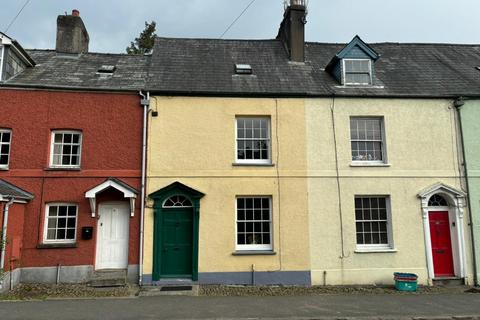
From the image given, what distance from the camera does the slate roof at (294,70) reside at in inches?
524

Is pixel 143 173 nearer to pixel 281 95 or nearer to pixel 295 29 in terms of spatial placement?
pixel 281 95

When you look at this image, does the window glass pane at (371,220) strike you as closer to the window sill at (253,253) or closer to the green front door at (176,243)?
the window sill at (253,253)

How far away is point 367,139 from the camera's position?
13273 mm

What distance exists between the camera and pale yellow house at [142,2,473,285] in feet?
39.9

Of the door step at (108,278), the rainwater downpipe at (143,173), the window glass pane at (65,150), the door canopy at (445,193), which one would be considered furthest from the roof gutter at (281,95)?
the door step at (108,278)

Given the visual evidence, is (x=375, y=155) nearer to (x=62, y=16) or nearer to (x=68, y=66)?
(x=68, y=66)

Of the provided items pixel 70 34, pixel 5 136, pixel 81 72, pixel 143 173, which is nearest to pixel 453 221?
pixel 143 173

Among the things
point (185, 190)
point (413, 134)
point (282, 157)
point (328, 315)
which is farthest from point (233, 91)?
point (328, 315)

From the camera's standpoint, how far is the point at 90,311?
353 inches

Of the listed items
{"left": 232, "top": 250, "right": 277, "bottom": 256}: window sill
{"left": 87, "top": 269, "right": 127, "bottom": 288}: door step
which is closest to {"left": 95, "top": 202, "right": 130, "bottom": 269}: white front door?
{"left": 87, "top": 269, "right": 127, "bottom": 288}: door step

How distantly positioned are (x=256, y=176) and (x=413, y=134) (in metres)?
6.07

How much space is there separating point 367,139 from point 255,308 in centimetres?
752

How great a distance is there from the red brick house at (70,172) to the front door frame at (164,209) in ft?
2.07

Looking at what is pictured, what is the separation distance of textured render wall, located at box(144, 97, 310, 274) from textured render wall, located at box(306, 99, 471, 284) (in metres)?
0.56
